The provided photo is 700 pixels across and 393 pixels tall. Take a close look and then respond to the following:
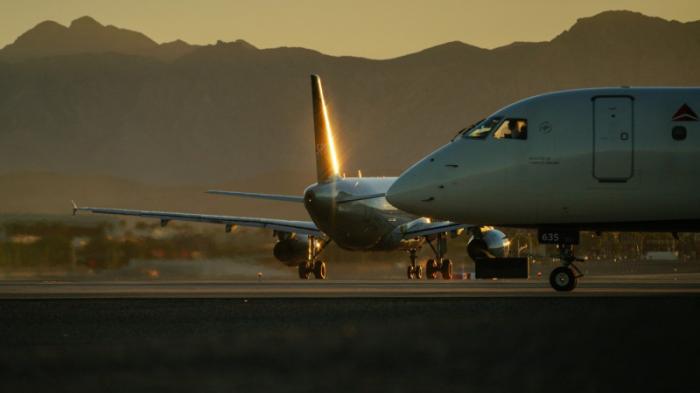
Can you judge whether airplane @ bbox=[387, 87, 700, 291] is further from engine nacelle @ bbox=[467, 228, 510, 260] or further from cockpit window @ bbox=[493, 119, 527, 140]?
engine nacelle @ bbox=[467, 228, 510, 260]

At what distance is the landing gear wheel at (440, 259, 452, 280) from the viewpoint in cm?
5103

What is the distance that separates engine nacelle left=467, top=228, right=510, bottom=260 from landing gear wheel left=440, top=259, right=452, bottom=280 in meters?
1.79

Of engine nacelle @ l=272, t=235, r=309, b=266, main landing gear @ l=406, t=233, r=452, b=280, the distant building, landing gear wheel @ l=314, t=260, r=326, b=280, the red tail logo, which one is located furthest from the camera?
the distant building

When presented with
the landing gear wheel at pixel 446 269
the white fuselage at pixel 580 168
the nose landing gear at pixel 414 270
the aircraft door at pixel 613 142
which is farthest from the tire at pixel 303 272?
the aircraft door at pixel 613 142

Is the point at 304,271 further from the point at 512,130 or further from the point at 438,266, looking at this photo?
the point at 512,130

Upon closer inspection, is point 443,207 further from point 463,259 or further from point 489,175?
point 463,259

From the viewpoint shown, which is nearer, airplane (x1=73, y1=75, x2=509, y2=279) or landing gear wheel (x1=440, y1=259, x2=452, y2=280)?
airplane (x1=73, y1=75, x2=509, y2=279)

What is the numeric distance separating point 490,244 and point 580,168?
2163cm

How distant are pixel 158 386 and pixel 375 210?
39288mm

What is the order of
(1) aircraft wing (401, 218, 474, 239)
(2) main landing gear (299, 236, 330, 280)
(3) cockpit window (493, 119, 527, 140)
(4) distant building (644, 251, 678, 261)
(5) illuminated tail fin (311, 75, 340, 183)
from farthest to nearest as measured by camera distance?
(4) distant building (644, 251, 678, 261), (2) main landing gear (299, 236, 330, 280), (1) aircraft wing (401, 218, 474, 239), (5) illuminated tail fin (311, 75, 340, 183), (3) cockpit window (493, 119, 527, 140)

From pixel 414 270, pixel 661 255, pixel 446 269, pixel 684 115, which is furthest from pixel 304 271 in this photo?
pixel 661 255

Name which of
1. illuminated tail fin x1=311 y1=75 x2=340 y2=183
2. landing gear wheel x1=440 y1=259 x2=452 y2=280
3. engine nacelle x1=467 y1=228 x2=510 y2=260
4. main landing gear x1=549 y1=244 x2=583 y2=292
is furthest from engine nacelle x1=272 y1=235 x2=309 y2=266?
main landing gear x1=549 y1=244 x2=583 y2=292

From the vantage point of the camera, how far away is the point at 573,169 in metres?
27.2

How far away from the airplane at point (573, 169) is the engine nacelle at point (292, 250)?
2644cm
